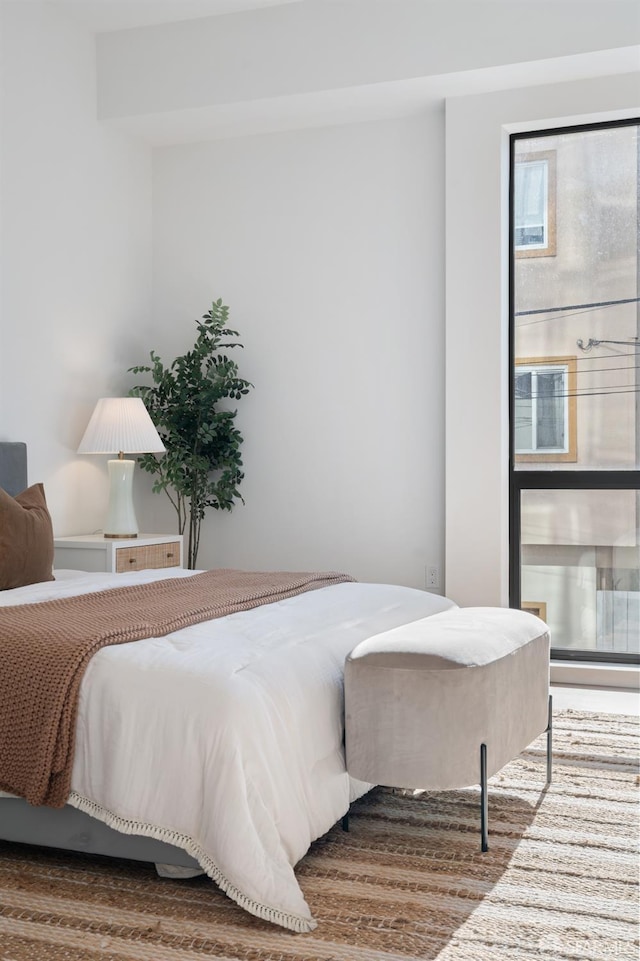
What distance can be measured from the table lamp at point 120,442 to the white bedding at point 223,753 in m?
2.14

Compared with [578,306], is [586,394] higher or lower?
lower

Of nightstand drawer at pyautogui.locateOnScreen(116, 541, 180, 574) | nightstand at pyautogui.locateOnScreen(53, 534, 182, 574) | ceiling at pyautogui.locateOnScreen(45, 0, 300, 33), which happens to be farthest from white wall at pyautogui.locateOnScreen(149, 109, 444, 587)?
nightstand at pyautogui.locateOnScreen(53, 534, 182, 574)

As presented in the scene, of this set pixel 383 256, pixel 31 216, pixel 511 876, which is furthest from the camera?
pixel 383 256

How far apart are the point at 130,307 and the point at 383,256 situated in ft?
4.55

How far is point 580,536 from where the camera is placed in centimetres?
448

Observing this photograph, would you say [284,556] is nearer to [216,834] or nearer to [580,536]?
[580,536]

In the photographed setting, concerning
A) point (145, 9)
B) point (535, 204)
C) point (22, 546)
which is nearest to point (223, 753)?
point (22, 546)

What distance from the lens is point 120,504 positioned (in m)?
4.45

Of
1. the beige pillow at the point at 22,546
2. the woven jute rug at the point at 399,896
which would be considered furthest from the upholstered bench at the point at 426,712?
the beige pillow at the point at 22,546

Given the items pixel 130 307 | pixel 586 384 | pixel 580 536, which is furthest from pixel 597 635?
pixel 130 307

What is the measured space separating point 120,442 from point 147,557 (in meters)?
0.54

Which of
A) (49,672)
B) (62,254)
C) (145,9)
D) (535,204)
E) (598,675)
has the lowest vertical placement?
(598,675)

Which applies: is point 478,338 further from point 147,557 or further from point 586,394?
point 147,557

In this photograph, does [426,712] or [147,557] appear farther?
[147,557]
